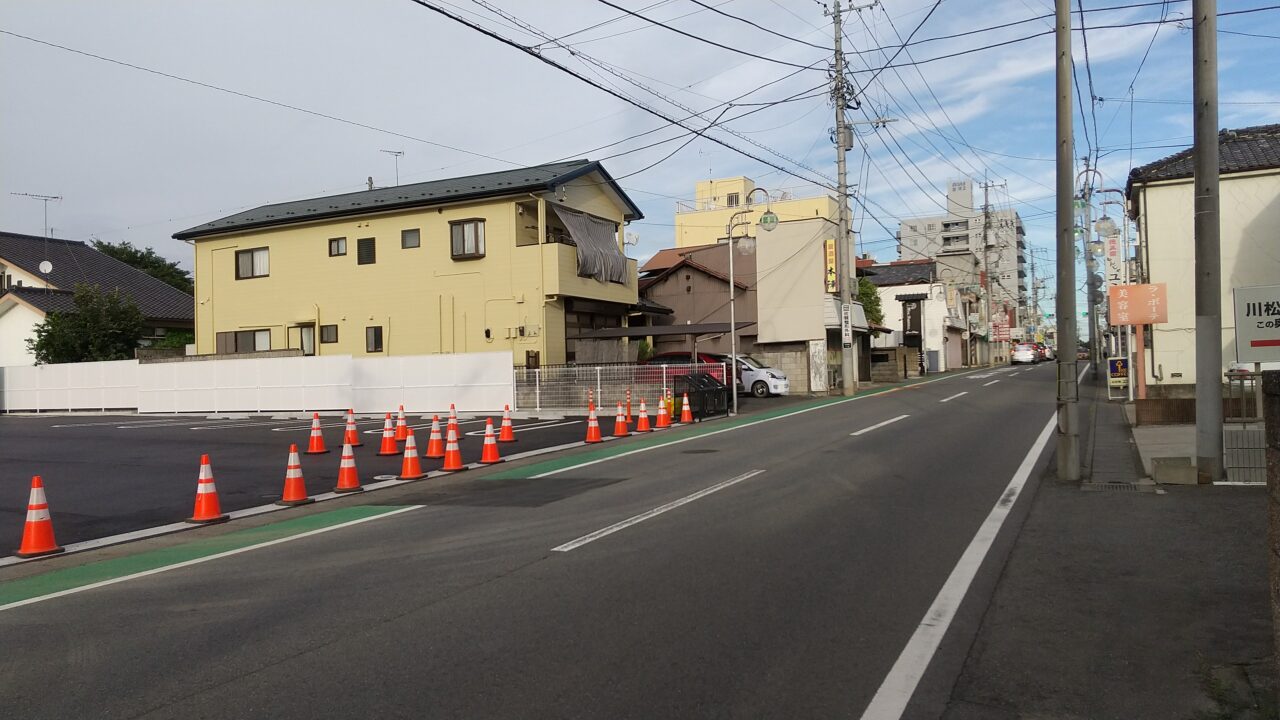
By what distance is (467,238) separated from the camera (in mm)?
30844

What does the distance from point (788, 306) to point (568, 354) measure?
9563 mm

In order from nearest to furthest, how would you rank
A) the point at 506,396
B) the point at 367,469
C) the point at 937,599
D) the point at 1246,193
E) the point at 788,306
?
the point at 937,599
the point at 367,469
the point at 1246,193
the point at 506,396
the point at 788,306

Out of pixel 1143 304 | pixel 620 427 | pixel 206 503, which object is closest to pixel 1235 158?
pixel 1143 304

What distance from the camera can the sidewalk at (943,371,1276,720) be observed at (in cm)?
396

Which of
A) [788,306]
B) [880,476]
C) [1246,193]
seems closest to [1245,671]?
[880,476]

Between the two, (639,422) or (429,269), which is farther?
(429,269)

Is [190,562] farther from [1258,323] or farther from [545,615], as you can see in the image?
[1258,323]

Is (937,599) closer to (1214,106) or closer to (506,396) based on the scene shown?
(1214,106)

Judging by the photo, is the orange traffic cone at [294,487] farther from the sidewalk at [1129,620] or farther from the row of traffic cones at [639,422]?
the sidewalk at [1129,620]

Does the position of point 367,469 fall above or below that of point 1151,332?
below

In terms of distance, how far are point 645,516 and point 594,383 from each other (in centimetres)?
1718

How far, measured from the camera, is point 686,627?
16.6 feet

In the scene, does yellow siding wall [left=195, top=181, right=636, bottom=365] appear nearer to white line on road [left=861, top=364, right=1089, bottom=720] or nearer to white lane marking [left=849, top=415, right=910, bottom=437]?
white lane marking [left=849, top=415, right=910, bottom=437]

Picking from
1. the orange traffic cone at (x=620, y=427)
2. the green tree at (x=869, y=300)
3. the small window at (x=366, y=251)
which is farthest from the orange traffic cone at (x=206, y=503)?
the green tree at (x=869, y=300)
